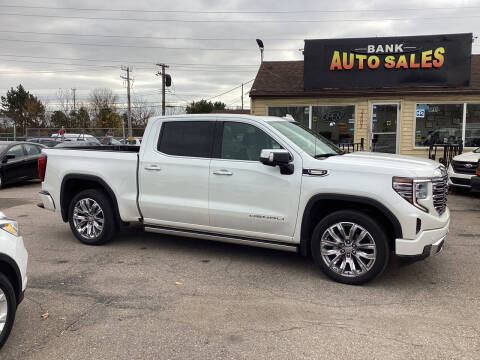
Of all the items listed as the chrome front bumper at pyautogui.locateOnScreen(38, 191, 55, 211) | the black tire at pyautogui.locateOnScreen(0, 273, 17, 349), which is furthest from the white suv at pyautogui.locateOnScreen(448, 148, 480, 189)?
the black tire at pyautogui.locateOnScreen(0, 273, 17, 349)

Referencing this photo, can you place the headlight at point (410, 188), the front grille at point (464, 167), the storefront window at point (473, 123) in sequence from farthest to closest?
the storefront window at point (473, 123)
the front grille at point (464, 167)
the headlight at point (410, 188)

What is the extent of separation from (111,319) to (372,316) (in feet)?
7.65

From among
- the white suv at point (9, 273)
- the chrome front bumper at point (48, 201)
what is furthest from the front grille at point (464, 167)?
the white suv at point (9, 273)

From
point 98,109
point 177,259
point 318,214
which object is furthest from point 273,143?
point 98,109

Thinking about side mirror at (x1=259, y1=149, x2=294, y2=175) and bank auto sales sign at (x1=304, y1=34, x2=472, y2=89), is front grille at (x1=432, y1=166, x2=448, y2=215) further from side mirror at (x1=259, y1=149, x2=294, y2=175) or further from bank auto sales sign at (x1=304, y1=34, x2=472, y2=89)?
bank auto sales sign at (x1=304, y1=34, x2=472, y2=89)

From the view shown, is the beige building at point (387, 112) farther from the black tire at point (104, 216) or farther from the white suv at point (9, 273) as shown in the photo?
the white suv at point (9, 273)

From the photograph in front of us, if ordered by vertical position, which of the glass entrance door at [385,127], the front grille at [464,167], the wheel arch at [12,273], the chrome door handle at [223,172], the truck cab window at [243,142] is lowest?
the wheel arch at [12,273]

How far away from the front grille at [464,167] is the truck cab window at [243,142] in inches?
293

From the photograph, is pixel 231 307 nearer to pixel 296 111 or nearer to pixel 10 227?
pixel 10 227

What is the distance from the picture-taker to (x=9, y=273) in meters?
3.32

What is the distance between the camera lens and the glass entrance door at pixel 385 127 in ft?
49.8

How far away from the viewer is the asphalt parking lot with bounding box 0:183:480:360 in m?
3.29

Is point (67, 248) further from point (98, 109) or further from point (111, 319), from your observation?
point (98, 109)

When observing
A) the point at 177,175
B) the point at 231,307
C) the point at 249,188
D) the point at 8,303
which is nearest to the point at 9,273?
the point at 8,303
